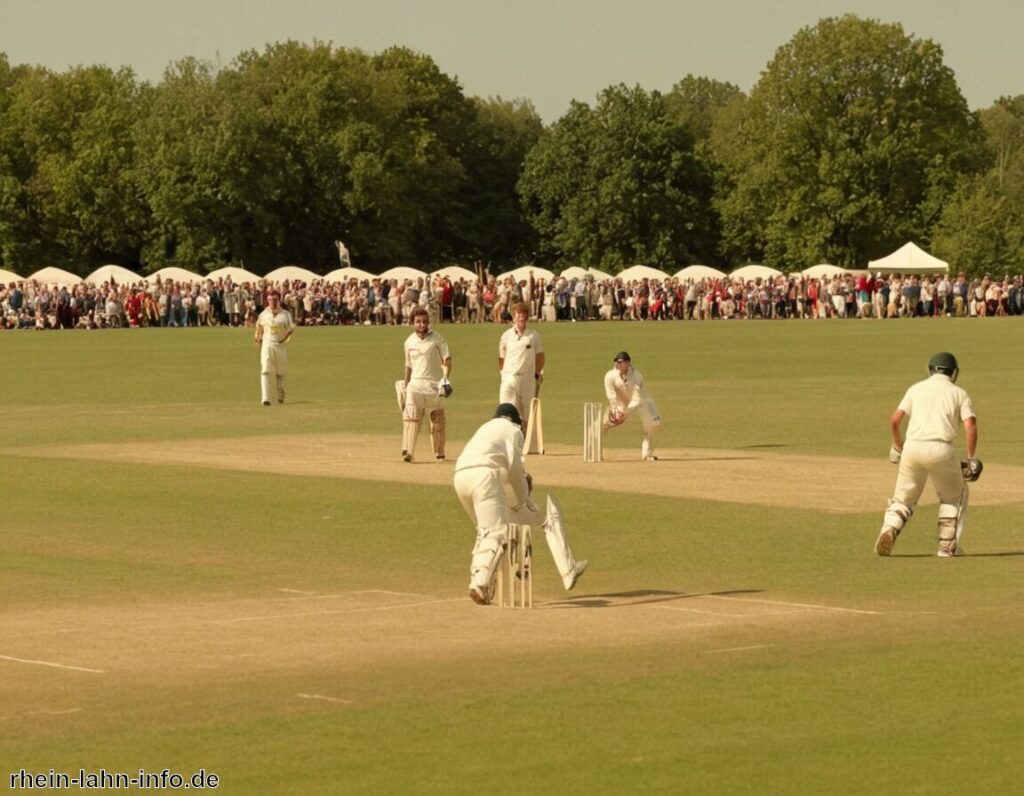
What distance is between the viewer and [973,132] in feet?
389

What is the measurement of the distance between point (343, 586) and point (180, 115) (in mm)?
98405

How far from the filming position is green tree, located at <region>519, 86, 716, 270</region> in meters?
117

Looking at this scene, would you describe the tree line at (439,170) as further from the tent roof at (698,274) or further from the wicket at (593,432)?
the wicket at (593,432)

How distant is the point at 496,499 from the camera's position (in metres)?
14.4

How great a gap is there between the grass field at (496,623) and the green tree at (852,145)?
270ft

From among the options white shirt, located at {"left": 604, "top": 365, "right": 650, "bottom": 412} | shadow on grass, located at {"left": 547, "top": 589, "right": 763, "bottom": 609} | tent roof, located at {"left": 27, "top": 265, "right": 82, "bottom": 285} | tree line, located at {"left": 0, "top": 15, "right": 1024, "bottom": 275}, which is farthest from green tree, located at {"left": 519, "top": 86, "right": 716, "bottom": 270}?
shadow on grass, located at {"left": 547, "top": 589, "right": 763, "bottom": 609}

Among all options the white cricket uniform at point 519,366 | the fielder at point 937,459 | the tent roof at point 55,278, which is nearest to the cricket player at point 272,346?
the white cricket uniform at point 519,366

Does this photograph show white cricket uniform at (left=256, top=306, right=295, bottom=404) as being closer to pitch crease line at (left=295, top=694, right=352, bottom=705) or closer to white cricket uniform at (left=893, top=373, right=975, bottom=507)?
white cricket uniform at (left=893, top=373, right=975, bottom=507)

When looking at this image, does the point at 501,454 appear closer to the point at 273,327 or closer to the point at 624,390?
the point at 624,390

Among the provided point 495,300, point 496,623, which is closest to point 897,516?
point 496,623

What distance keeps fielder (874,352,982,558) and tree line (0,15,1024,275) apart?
3517 inches

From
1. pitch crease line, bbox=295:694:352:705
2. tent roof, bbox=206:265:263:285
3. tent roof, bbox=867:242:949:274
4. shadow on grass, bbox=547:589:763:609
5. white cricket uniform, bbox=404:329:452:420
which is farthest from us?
tent roof, bbox=867:242:949:274

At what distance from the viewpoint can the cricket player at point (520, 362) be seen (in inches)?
1022

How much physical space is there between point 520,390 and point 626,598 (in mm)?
11163
